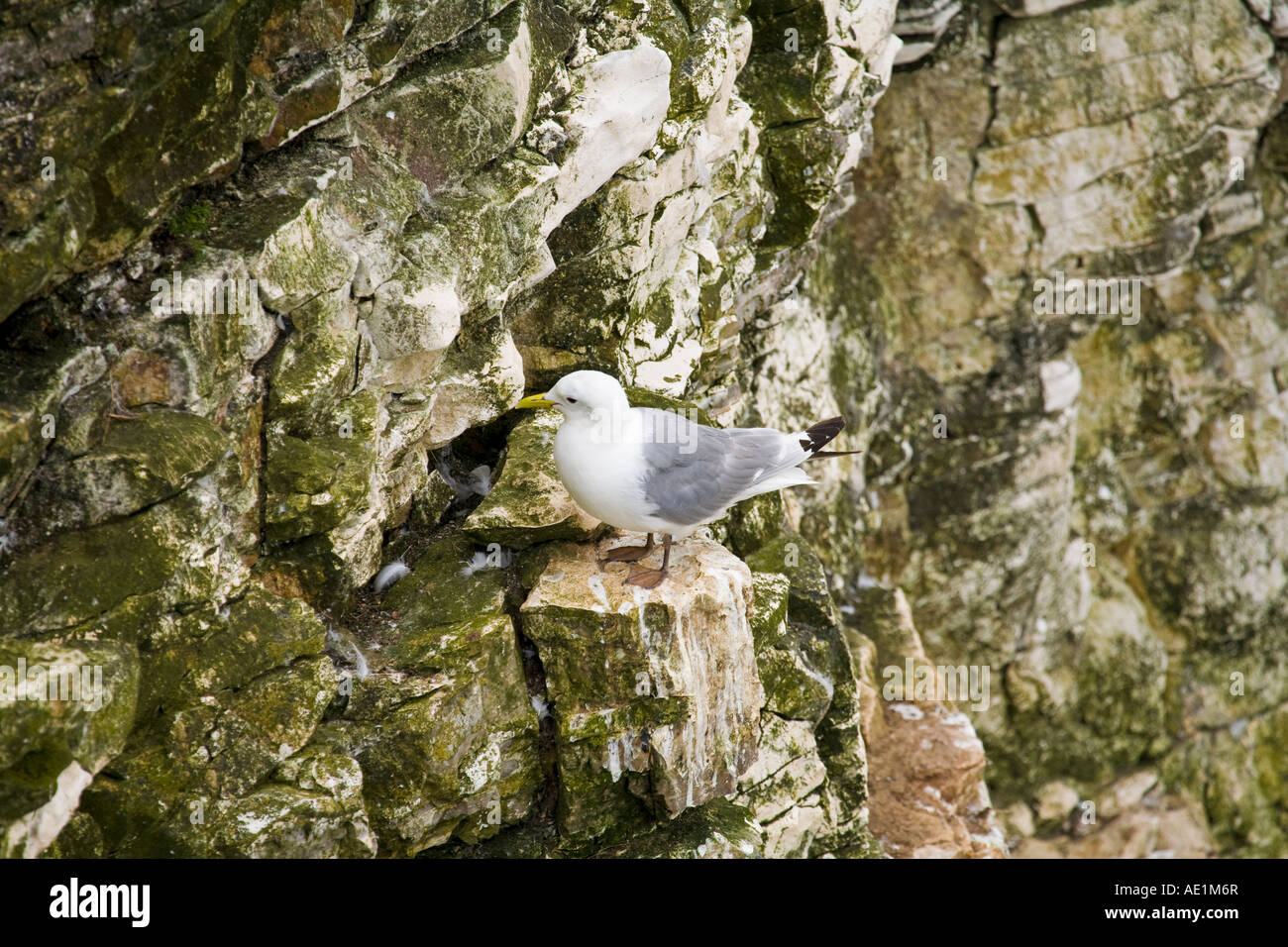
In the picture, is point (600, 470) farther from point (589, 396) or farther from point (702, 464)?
point (702, 464)

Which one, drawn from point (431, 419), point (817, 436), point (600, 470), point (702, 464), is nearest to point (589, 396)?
point (600, 470)

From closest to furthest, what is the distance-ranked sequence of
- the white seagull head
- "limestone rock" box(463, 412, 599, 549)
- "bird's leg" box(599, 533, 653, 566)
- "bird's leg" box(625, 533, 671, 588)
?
the white seagull head, "bird's leg" box(625, 533, 671, 588), "limestone rock" box(463, 412, 599, 549), "bird's leg" box(599, 533, 653, 566)

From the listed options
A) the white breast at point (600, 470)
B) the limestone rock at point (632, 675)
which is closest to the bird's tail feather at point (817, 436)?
the limestone rock at point (632, 675)

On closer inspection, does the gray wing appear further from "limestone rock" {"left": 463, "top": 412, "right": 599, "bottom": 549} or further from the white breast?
"limestone rock" {"left": 463, "top": 412, "right": 599, "bottom": 549}

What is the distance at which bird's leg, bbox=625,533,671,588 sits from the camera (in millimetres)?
7785

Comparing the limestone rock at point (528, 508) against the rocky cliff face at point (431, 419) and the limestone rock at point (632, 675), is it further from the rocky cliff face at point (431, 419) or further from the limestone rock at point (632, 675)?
the limestone rock at point (632, 675)

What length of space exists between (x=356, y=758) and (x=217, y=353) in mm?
2401

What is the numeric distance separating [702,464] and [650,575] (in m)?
0.79

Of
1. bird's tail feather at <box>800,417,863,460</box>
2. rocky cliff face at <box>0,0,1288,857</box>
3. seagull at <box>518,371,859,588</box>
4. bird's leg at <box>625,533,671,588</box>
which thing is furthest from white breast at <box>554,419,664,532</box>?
bird's tail feather at <box>800,417,863,460</box>

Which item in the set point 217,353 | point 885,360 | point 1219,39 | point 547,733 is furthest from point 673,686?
point 1219,39

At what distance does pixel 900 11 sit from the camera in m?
14.4

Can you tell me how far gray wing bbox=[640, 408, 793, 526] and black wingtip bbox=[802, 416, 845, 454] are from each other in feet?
0.54

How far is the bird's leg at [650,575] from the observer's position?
25.5 feet

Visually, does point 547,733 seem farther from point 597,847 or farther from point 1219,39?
point 1219,39
